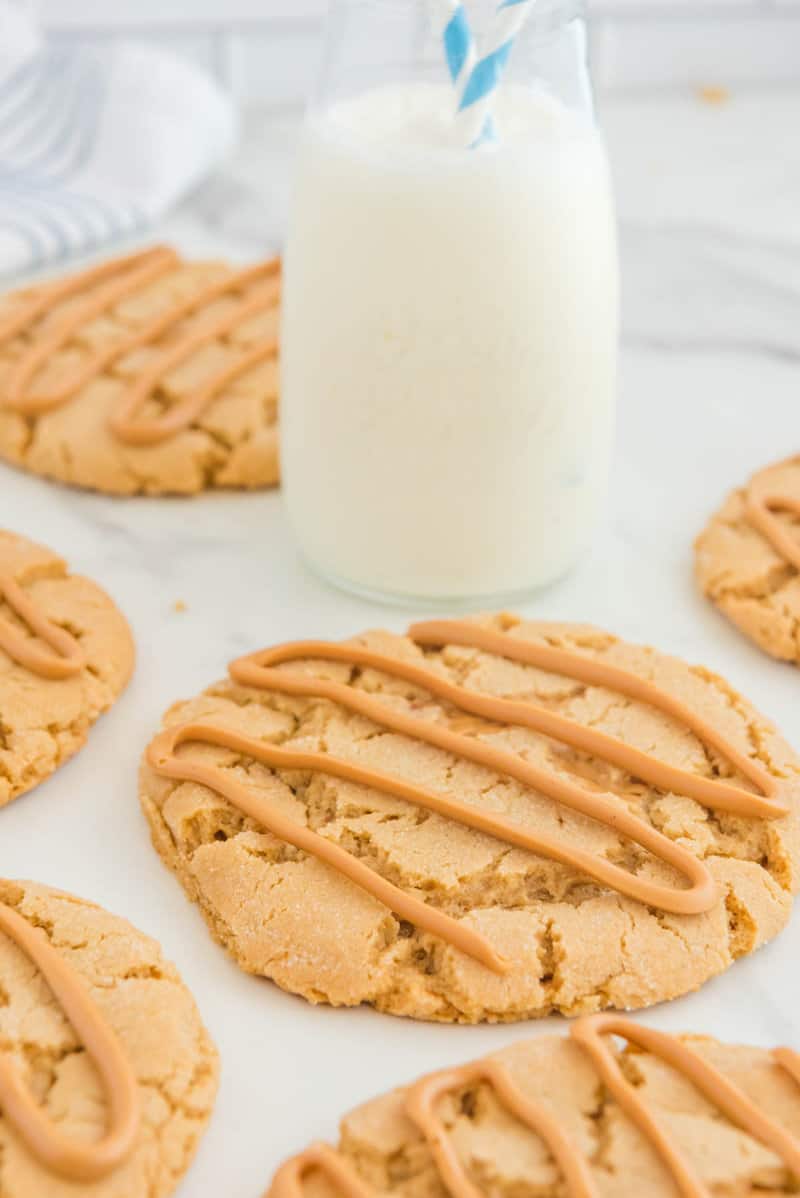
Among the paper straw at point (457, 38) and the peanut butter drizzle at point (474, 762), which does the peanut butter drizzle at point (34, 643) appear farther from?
the paper straw at point (457, 38)

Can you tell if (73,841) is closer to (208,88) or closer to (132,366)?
(132,366)

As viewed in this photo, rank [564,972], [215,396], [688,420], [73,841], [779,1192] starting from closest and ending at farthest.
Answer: [779,1192] → [564,972] → [73,841] → [215,396] → [688,420]

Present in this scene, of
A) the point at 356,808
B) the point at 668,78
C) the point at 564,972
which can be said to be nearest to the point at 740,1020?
the point at 564,972

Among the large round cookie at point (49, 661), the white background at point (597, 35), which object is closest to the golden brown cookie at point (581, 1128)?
the large round cookie at point (49, 661)

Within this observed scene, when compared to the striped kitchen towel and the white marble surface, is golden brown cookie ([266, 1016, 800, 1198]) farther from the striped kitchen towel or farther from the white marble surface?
the striped kitchen towel

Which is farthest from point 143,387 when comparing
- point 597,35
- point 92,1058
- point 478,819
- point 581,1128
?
point 597,35

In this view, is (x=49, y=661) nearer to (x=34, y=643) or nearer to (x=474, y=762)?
(x=34, y=643)
